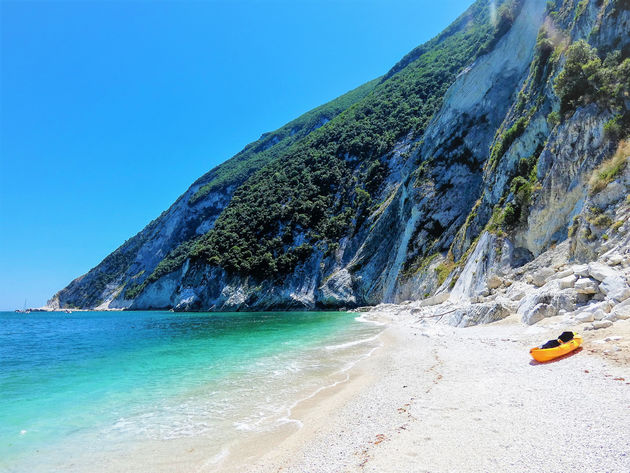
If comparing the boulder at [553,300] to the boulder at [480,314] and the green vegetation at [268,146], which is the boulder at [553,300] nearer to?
the boulder at [480,314]

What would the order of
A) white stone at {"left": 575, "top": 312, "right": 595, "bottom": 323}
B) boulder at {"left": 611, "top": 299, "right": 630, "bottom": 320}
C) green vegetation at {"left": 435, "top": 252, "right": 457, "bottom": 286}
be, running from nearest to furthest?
boulder at {"left": 611, "top": 299, "right": 630, "bottom": 320}, white stone at {"left": 575, "top": 312, "right": 595, "bottom": 323}, green vegetation at {"left": 435, "top": 252, "right": 457, "bottom": 286}

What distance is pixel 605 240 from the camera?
528 inches

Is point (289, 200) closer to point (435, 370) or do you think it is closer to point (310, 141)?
point (310, 141)

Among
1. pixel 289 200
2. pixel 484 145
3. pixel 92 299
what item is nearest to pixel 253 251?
pixel 289 200

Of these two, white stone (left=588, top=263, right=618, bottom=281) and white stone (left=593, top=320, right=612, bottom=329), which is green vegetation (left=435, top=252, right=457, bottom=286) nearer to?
white stone (left=588, top=263, right=618, bottom=281)

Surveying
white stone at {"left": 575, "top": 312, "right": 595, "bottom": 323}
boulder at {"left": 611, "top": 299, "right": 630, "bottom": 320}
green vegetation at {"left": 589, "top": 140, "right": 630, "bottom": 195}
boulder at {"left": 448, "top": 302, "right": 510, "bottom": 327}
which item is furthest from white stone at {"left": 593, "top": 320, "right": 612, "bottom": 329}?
green vegetation at {"left": 589, "top": 140, "right": 630, "bottom": 195}

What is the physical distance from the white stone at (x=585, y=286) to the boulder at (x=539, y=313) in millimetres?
Answer: 1078

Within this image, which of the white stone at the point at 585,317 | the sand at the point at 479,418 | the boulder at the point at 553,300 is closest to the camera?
the sand at the point at 479,418

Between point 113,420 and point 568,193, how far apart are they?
23.1m

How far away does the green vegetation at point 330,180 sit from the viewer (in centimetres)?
6625

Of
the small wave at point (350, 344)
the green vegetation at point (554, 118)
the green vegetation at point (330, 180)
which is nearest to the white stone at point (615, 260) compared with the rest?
the small wave at point (350, 344)

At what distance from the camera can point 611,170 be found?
49.4ft

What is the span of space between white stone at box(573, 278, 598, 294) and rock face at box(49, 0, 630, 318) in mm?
55

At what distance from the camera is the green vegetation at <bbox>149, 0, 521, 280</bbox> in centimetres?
6625
